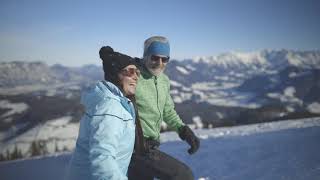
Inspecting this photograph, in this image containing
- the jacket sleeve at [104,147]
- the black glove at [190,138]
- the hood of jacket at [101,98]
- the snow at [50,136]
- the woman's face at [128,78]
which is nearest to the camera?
the jacket sleeve at [104,147]

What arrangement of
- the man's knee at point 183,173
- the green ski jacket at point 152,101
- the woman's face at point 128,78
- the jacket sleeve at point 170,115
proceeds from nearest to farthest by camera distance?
1. the woman's face at point 128,78
2. the man's knee at point 183,173
3. the green ski jacket at point 152,101
4. the jacket sleeve at point 170,115

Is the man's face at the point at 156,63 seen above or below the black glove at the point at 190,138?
above

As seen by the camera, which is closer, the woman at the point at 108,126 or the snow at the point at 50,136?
the woman at the point at 108,126

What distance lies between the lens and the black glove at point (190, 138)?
5094 mm

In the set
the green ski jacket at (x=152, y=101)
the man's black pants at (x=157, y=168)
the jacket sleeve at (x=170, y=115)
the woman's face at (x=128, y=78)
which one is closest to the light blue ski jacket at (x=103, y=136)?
the woman's face at (x=128, y=78)

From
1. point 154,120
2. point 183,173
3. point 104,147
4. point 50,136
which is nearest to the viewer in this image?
point 104,147

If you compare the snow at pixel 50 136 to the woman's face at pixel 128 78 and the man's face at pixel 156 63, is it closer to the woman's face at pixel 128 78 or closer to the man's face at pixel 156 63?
the man's face at pixel 156 63

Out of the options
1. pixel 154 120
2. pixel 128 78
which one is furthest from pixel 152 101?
pixel 128 78

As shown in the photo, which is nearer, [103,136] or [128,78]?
[103,136]

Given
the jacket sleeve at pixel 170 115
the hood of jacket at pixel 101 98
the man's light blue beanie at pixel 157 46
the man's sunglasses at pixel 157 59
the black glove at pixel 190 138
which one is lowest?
the black glove at pixel 190 138

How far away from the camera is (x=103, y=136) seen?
296 cm

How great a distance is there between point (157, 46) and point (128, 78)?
1401 mm

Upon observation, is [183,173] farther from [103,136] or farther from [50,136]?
[50,136]

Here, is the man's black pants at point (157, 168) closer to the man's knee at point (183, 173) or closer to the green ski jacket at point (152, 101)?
the man's knee at point (183, 173)
